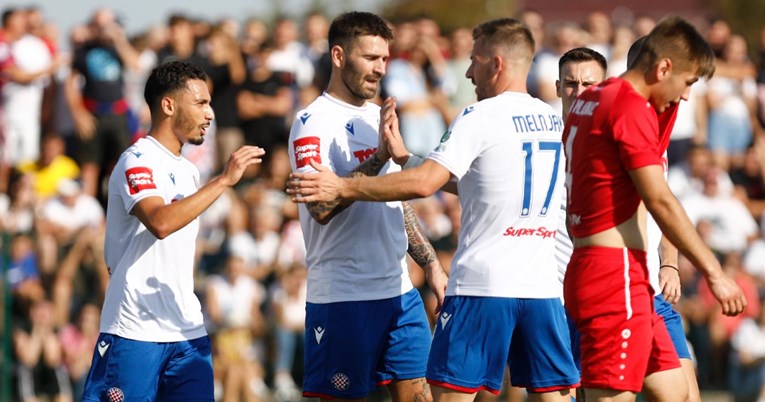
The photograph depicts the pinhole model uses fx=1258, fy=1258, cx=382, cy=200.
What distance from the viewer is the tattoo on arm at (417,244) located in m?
8.15

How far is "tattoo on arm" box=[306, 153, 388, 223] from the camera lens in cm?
747

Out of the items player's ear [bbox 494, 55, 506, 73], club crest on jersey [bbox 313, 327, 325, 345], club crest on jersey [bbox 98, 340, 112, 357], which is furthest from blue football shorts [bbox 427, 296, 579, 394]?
club crest on jersey [bbox 98, 340, 112, 357]

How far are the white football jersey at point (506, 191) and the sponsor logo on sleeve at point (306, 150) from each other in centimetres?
91

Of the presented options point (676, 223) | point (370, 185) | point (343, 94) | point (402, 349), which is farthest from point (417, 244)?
point (676, 223)

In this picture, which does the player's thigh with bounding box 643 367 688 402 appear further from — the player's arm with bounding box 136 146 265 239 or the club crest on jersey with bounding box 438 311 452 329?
the player's arm with bounding box 136 146 265 239

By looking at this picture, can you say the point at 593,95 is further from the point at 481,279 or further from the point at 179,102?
the point at 179,102

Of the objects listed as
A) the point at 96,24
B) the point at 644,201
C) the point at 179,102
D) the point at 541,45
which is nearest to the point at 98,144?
the point at 96,24

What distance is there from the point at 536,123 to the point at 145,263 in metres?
2.48

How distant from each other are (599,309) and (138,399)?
2.82 m

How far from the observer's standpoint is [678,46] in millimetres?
6523

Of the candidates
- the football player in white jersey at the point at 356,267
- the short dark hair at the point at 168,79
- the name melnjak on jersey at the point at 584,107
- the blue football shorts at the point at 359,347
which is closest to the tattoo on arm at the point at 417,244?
the football player in white jersey at the point at 356,267

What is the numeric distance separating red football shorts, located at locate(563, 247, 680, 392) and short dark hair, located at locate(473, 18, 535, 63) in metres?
1.32

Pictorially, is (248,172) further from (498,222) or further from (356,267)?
(498,222)

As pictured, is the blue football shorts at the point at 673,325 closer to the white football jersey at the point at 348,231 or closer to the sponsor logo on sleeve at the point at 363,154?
the white football jersey at the point at 348,231
